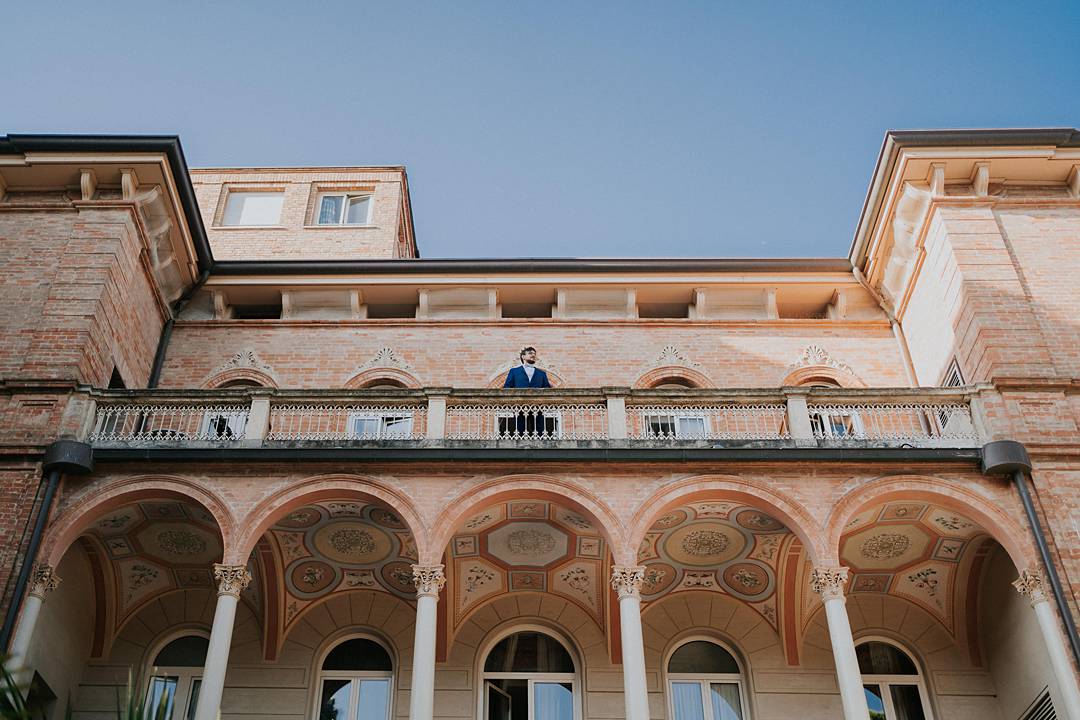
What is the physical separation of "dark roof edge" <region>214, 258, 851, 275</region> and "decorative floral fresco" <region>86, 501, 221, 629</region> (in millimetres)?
5407

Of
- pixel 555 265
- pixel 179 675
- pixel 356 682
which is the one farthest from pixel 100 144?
pixel 356 682

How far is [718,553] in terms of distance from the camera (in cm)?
1488

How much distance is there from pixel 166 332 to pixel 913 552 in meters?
12.3

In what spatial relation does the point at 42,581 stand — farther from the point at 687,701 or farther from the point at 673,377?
the point at 673,377

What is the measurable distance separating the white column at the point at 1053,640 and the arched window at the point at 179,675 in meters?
10.8

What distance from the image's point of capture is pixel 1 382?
14234 millimetres

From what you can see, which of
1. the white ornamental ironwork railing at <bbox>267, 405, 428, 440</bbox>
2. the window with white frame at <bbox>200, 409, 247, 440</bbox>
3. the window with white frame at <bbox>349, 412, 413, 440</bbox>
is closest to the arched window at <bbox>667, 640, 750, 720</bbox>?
the white ornamental ironwork railing at <bbox>267, 405, 428, 440</bbox>

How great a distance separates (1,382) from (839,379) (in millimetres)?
12628

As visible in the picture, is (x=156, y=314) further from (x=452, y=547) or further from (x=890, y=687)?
(x=890, y=687)

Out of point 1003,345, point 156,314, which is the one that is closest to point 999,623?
point 1003,345

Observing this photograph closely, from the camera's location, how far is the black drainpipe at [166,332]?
17.5 metres

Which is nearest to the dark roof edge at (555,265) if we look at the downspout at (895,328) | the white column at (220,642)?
the downspout at (895,328)

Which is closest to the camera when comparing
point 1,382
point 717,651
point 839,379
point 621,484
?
point 621,484

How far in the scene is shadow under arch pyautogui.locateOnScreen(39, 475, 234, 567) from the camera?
12906mm
